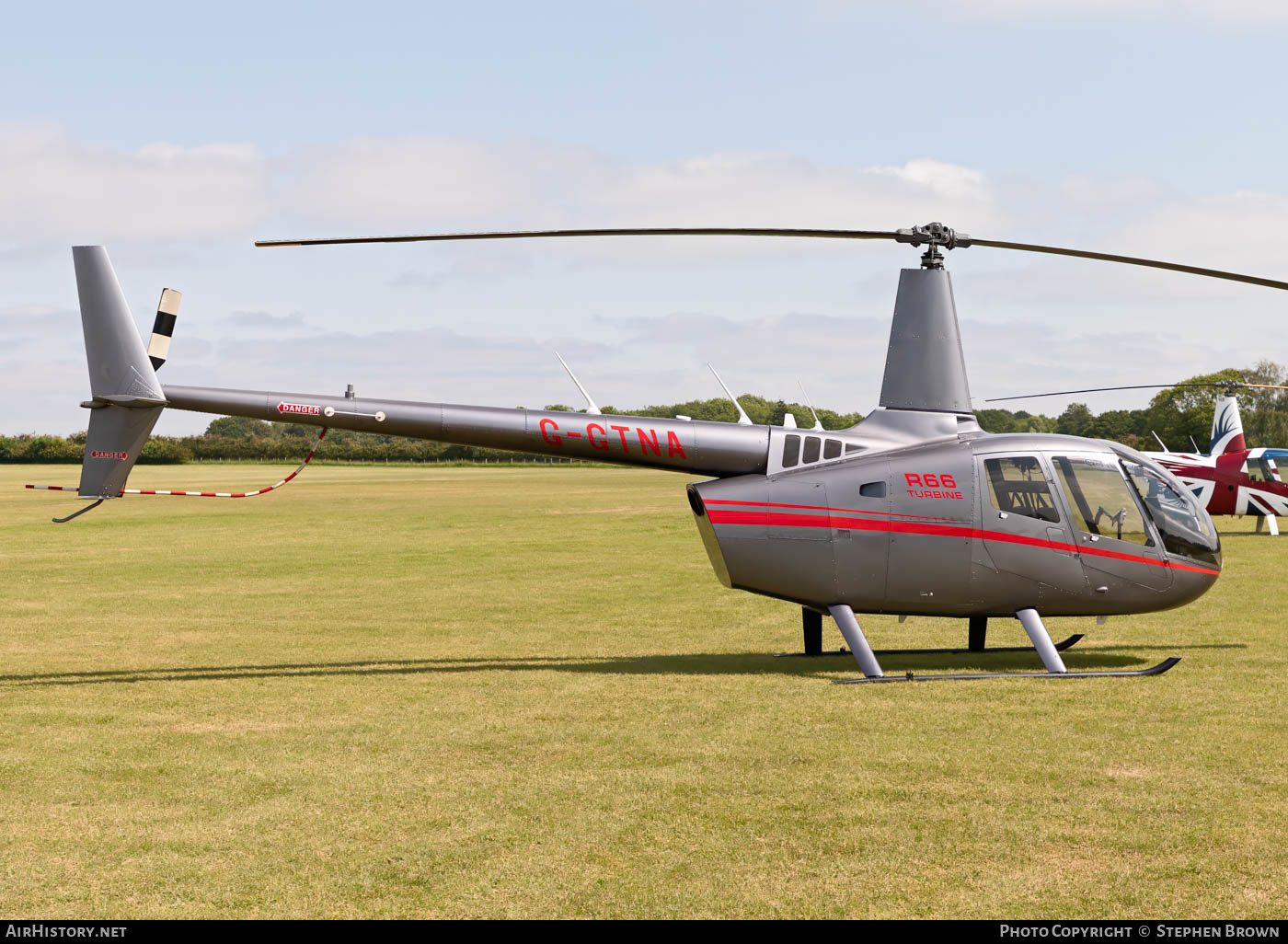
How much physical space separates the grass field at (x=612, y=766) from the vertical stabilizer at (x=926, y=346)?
9.51 ft

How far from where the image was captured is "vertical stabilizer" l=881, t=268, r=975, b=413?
39.4ft

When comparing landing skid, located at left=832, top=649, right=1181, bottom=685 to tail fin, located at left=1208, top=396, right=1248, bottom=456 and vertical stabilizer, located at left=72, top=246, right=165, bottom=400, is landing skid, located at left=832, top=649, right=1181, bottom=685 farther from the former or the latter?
tail fin, located at left=1208, top=396, right=1248, bottom=456

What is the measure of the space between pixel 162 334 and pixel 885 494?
7551 mm

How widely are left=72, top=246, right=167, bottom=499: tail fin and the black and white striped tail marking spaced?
0.75ft

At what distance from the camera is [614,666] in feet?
40.3

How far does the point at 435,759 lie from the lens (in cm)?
827

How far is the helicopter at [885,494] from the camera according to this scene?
11312 millimetres

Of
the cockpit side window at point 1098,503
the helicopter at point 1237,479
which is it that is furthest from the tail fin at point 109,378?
the helicopter at point 1237,479

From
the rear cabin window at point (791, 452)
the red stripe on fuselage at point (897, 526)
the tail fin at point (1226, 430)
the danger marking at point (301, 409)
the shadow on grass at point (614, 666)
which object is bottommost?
the shadow on grass at point (614, 666)

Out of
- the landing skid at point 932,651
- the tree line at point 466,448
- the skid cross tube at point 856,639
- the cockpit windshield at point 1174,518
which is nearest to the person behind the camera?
the skid cross tube at point 856,639

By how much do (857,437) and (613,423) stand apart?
2573 millimetres

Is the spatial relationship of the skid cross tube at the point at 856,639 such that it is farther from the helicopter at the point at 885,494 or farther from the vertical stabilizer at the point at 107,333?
the vertical stabilizer at the point at 107,333

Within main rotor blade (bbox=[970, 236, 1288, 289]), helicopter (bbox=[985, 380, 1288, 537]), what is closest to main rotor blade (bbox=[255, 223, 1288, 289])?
main rotor blade (bbox=[970, 236, 1288, 289])

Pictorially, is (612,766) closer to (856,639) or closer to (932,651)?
(856,639)
